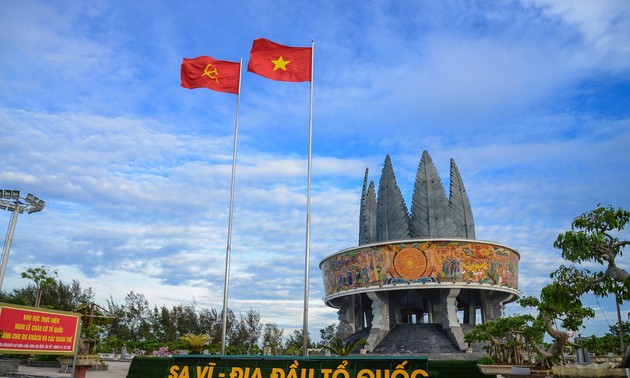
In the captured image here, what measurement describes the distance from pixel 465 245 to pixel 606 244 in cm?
2788

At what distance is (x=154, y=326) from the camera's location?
66562 millimetres

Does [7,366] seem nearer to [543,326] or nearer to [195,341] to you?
[195,341]

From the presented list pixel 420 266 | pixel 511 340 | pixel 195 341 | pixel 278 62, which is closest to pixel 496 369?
pixel 511 340

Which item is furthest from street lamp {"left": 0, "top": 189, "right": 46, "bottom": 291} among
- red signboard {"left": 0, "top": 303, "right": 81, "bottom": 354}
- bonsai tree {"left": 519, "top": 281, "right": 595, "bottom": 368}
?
bonsai tree {"left": 519, "top": 281, "right": 595, "bottom": 368}

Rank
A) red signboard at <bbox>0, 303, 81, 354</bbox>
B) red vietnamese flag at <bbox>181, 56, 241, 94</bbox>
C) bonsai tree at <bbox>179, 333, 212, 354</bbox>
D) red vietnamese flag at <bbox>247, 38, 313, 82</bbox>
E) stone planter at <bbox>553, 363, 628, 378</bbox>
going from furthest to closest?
bonsai tree at <bbox>179, 333, 212, 354</bbox> → red vietnamese flag at <bbox>181, 56, 241, 94</bbox> → red vietnamese flag at <bbox>247, 38, 313, 82</bbox> → red signboard at <bbox>0, 303, 81, 354</bbox> → stone planter at <bbox>553, 363, 628, 378</bbox>

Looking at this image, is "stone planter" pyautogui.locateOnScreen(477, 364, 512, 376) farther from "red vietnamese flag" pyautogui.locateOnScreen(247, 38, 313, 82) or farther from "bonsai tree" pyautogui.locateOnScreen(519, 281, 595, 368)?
"red vietnamese flag" pyautogui.locateOnScreen(247, 38, 313, 82)

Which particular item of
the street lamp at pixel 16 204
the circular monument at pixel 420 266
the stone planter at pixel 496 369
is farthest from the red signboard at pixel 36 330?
the circular monument at pixel 420 266

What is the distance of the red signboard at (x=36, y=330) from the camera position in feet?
40.7

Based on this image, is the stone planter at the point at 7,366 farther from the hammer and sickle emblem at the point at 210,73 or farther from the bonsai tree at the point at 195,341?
the hammer and sickle emblem at the point at 210,73

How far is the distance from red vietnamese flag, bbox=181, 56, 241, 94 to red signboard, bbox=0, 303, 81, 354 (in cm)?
1112

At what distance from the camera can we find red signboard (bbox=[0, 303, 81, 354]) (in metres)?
12.4

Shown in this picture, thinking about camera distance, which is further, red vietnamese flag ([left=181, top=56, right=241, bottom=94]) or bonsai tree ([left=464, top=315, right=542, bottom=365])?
red vietnamese flag ([left=181, top=56, right=241, bottom=94])

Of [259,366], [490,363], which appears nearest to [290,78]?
[259,366]

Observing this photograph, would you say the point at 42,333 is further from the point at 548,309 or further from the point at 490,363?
the point at 490,363
